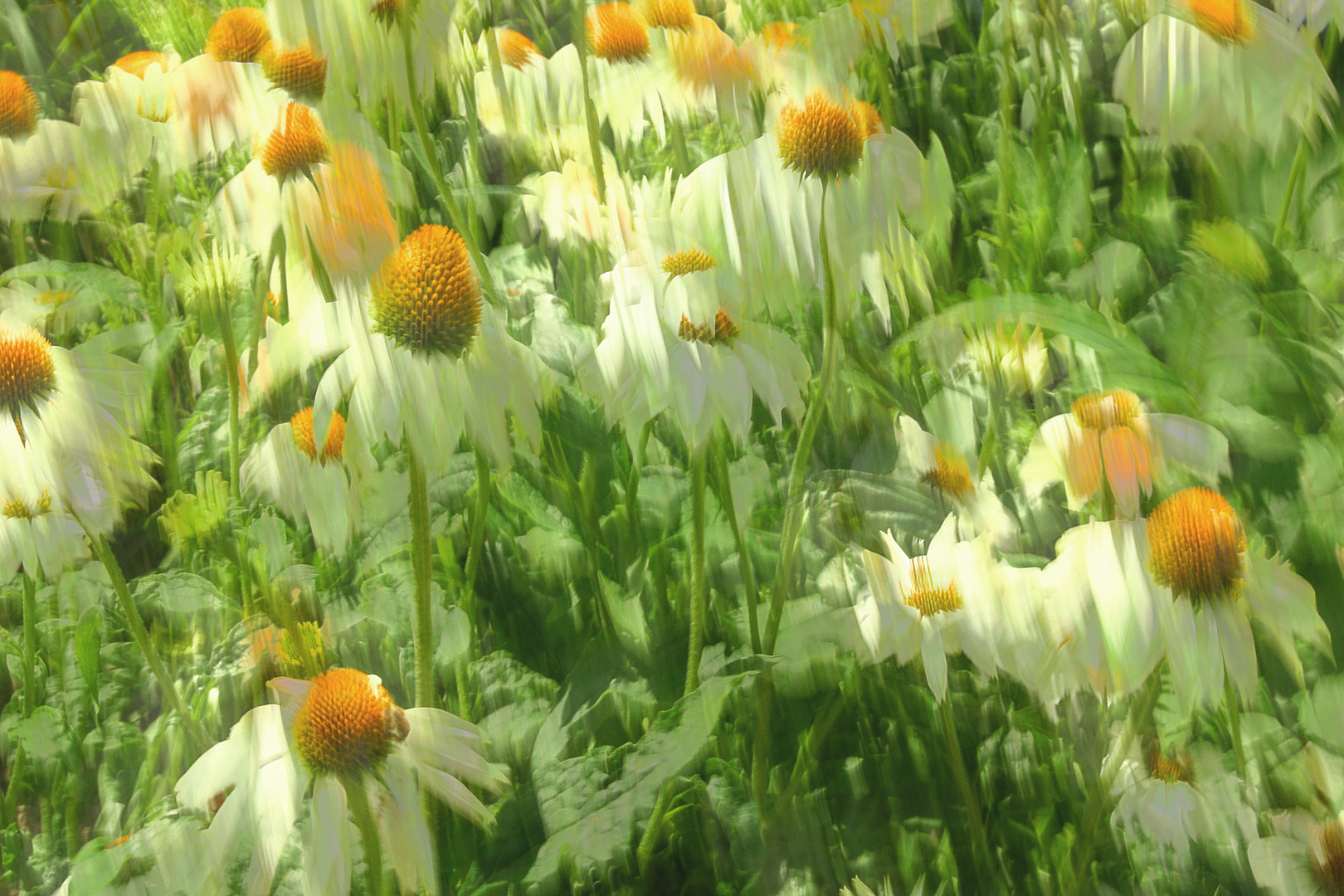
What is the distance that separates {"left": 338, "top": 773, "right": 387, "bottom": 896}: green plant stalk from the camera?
0.30m

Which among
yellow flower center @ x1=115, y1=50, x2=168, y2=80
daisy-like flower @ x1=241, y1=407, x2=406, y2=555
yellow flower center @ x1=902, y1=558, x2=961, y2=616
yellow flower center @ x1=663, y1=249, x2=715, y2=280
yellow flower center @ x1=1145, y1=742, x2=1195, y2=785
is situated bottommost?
yellow flower center @ x1=1145, y1=742, x2=1195, y2=785

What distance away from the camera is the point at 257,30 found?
373mm

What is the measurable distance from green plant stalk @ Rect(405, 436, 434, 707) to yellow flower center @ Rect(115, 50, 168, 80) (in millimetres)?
225

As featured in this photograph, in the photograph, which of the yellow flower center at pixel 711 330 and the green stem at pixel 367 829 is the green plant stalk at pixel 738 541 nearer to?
the yellow flower center at pixel 711 330

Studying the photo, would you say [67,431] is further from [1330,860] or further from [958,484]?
[1330,860]

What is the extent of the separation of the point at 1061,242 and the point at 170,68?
42cm

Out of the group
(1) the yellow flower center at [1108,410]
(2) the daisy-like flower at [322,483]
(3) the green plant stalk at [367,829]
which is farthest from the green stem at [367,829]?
(1) the yellow flower center at [1108,410]

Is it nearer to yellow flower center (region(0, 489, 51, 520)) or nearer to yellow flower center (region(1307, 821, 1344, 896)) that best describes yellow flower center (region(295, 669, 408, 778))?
yellow flower center (region(0, 489, 51, 520))

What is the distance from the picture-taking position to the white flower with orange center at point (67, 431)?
0.37m

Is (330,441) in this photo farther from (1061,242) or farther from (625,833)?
(1061,242)

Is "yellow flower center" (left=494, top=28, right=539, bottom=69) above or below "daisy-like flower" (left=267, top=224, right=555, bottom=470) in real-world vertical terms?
above

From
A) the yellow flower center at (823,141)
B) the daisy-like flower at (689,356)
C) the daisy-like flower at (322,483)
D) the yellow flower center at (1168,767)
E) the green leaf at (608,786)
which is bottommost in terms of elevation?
the yellow flower center at (1168,767)

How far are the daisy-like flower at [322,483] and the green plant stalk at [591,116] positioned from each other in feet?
0.51

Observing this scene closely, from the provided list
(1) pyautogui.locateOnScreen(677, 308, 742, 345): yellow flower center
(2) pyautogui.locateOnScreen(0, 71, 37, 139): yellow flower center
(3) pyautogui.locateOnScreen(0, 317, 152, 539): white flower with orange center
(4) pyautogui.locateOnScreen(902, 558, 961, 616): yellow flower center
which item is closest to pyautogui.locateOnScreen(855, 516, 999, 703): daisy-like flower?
(4) pyautogui.locateOnScreen(902, 558, 961, 616): yellow flower center
